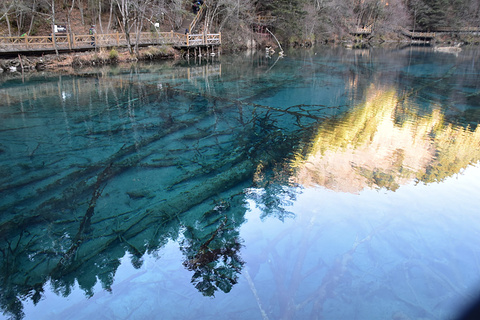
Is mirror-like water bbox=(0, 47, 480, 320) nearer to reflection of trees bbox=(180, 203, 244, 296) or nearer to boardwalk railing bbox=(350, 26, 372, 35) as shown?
reflection of trees bbox=(180, 203, 244, 296)

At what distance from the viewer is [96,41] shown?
904 inches

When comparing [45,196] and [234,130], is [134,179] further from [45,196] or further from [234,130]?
[234,130]

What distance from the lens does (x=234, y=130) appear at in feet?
32.2

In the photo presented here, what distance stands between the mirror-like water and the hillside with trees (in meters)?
16.6

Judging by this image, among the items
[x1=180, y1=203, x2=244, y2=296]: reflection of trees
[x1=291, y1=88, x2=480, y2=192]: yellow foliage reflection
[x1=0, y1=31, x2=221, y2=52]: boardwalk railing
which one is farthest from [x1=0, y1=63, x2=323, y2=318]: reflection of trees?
[x1=0, y1=31, x2=221, y2=52]: boardwalk railing

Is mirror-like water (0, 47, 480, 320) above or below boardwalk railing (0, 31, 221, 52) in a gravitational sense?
below

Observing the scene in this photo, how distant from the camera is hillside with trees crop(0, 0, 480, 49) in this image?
25709mm

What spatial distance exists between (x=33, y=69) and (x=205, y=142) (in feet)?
55.9

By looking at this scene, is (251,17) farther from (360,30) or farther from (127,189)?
(127,189)

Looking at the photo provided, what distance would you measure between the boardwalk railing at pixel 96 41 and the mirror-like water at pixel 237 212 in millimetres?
10140

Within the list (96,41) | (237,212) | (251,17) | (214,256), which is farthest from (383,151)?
(251,17)

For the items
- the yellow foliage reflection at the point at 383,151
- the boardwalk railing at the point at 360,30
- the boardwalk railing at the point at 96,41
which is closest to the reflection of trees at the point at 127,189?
the yellow foliage reflection at the point at 383,151

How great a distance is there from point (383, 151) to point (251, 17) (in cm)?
3010

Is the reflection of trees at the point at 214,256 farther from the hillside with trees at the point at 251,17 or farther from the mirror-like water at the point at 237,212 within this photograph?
the hillside with trees at the point at 251,17
